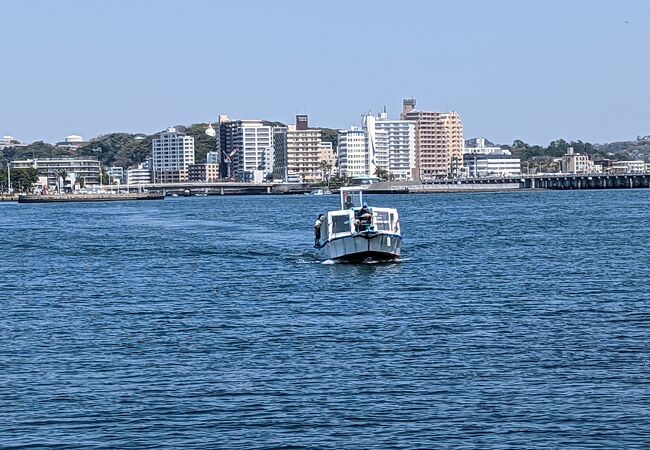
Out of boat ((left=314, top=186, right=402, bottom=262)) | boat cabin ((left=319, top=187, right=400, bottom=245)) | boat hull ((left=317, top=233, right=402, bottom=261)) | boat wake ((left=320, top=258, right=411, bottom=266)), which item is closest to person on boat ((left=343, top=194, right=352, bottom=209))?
boat cabin ((left=319, top=187, right=400, bottom=245))

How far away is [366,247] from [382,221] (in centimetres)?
294

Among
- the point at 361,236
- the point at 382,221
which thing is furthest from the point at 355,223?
the point at 382,221

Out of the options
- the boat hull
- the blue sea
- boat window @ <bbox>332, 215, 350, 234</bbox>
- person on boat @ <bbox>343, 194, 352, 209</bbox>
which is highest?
person on boat @ <bbox>343, 194, 352, 209</bbox>

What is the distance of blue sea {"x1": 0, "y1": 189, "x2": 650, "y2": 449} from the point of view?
21562 mm

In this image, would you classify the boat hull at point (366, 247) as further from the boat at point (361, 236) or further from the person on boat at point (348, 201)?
the person on boat at point (348, 201)

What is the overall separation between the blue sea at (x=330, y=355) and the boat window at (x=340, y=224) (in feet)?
6.87

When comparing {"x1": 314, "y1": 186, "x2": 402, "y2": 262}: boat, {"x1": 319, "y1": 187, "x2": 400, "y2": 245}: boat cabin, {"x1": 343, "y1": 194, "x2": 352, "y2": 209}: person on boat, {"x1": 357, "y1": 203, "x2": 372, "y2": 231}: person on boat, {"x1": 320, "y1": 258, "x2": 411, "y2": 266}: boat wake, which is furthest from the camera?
{"x1": 343, "y1": 194, "x2": 352, "y2": 209}: person on boat

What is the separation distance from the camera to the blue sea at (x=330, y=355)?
849 inches

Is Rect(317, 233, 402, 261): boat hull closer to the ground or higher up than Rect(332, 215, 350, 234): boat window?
closer to the ground

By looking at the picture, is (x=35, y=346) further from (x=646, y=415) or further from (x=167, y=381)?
(x=646, y=415)

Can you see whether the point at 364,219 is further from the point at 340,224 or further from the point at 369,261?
the point at 340,224

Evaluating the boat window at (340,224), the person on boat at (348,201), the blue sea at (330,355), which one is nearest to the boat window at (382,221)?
the boat window at (340,224)

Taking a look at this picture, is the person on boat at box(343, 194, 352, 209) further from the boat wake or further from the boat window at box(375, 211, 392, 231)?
the boat wake

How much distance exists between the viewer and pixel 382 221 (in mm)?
54688
